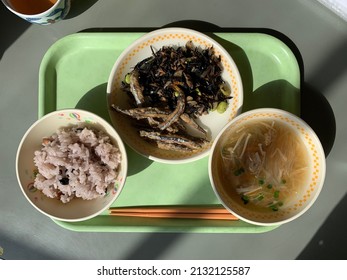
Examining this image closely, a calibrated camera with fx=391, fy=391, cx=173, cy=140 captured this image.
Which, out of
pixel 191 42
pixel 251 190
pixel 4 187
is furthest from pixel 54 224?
pixel 191 42

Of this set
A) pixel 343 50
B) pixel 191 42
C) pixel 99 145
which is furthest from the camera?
pixel 343 50

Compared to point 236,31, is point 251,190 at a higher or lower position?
lower

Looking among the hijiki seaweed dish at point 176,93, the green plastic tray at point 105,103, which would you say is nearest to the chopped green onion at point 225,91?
the hijiki seaweed dish at point 176,93

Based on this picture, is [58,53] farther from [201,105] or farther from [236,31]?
[236,31]

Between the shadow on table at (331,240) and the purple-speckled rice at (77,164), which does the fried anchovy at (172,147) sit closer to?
the purple-speckled rice at (77,164)

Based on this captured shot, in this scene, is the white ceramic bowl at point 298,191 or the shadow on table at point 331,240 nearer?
the white ceramic bowl at point 298,191

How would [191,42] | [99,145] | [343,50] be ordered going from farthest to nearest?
1. [343,50]
2. [191,42]
3. [99,145]
